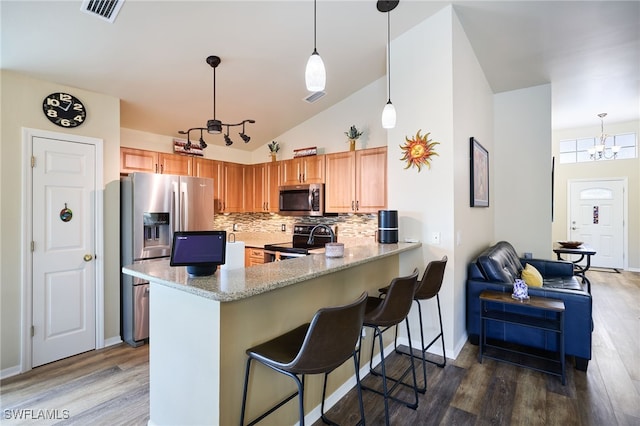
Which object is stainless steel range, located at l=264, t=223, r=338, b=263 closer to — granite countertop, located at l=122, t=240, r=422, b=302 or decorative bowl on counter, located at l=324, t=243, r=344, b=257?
decorative bowl on counter, located at l=324, t=243, r=344, b=257

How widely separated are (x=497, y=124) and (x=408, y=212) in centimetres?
270

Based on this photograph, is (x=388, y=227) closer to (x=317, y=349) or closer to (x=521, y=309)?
(x=521, y=309)

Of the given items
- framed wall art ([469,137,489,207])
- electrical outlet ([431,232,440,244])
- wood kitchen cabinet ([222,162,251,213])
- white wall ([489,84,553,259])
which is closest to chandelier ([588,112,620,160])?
white wall ([489,84,553,259])

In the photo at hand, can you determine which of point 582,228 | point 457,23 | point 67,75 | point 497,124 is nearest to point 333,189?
point 457,23

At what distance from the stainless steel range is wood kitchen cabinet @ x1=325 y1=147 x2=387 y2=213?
1.42 feet

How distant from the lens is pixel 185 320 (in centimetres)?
159

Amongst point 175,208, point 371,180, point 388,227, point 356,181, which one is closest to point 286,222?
point 356,181

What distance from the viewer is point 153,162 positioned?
3.97 metres

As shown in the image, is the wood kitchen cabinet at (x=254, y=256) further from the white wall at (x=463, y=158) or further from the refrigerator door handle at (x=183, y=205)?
the white wall at (x=463, y=158)

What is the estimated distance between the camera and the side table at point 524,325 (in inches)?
99.2

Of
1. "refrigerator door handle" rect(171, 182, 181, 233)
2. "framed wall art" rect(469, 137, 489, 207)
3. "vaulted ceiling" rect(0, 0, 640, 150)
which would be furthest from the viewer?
"refrigerator door handle" rect(171, 182, 181, 233)

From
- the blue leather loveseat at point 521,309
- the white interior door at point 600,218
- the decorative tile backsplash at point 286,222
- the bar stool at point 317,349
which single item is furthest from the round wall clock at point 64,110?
the white interior door at point 600,218

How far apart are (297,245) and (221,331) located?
9.34ft

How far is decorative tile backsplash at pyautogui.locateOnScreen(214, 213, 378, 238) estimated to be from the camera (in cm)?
436
